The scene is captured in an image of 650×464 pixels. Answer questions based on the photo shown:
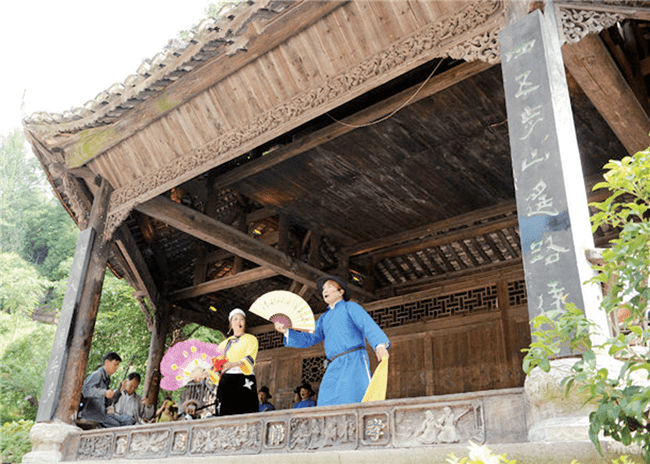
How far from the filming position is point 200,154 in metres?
6.41

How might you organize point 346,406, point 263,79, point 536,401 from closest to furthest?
1. point 536,401
2. point 346,406
3. point 263,79

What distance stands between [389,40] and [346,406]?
293 centimetres

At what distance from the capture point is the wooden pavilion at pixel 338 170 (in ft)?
16.5

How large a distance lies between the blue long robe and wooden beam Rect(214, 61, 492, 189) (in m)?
2.16

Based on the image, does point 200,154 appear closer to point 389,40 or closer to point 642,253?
point 389,40

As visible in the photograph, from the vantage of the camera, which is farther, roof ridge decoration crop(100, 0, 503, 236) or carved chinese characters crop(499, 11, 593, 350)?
roof ridge decoration crop(100, 0, 503, 236)

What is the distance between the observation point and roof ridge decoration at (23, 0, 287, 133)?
16.8ft

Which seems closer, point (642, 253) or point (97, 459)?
point (642, 253)

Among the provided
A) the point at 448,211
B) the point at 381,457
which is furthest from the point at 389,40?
the point at 448,211

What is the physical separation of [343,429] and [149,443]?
6.91 ft

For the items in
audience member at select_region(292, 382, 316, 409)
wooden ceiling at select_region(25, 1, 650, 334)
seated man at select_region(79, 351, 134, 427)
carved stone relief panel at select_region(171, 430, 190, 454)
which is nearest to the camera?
carved stone relief panel at select_region(171, 430, 190, 454)

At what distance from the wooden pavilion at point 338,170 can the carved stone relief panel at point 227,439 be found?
78 millimetres

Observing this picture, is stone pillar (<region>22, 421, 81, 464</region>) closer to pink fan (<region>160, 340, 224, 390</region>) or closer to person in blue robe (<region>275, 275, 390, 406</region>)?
pink fan (<region>160, 340, 224, 390</region>)

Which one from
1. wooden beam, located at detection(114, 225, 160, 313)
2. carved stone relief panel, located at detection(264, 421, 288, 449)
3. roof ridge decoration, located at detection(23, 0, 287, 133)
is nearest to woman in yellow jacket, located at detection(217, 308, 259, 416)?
carved stone relief panel, located at detection(264, 421, 288, 449)
